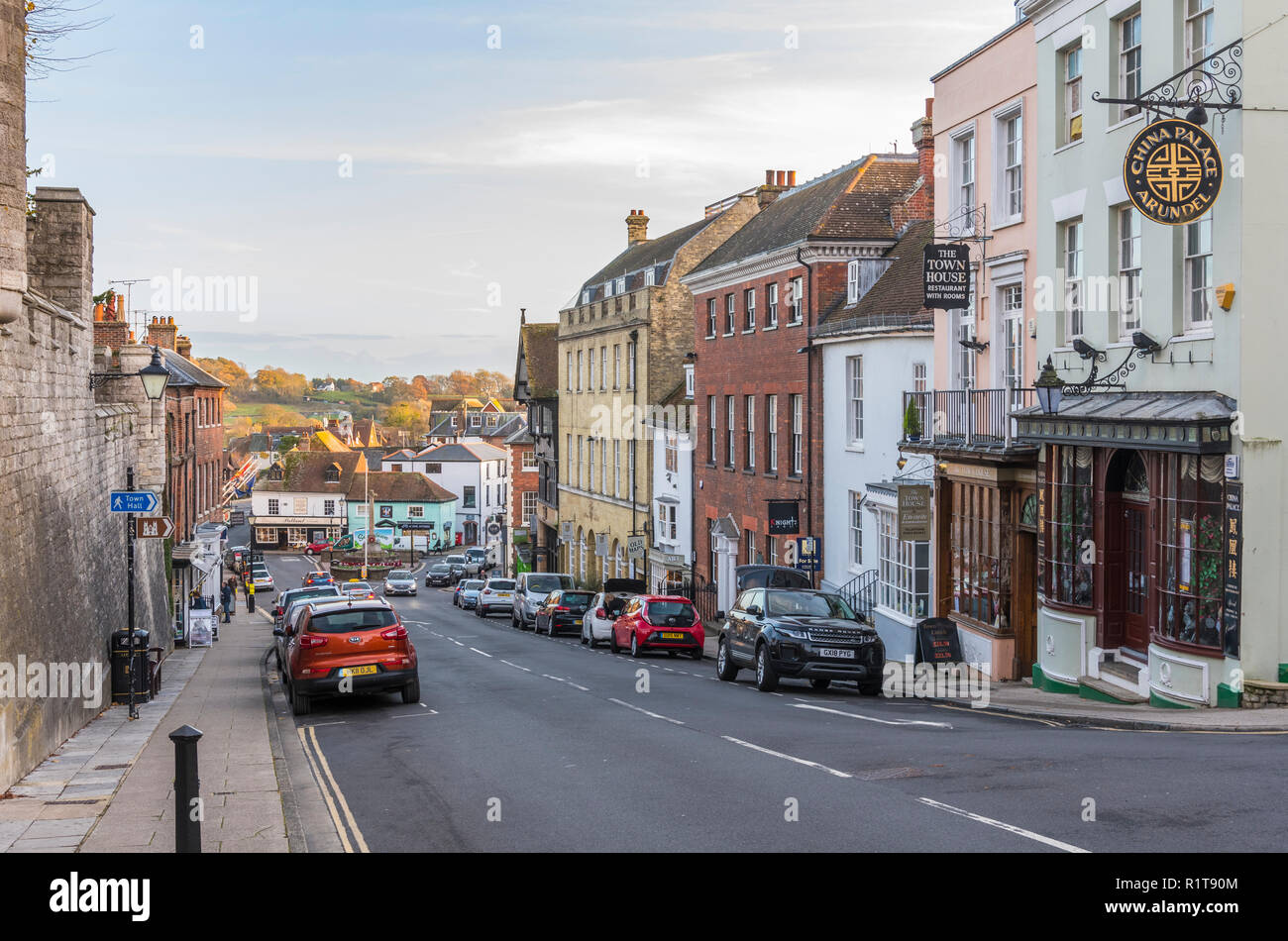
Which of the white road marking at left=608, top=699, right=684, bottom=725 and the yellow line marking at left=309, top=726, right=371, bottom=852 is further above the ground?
the yellow line marking at left=309, top=726, right=371, bottom=852

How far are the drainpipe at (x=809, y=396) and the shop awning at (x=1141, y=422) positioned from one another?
44.0 feet

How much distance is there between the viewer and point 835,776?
1164 centimetres

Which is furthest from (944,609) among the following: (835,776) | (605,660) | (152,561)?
(152,561)

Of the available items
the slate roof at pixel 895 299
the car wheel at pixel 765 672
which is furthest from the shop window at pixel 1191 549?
the slate roof at pixel 895 299

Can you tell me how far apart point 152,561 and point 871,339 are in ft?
59.9

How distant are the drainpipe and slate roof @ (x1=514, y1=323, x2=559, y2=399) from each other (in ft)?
111

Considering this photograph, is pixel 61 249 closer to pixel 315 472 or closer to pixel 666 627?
pixel 666 627

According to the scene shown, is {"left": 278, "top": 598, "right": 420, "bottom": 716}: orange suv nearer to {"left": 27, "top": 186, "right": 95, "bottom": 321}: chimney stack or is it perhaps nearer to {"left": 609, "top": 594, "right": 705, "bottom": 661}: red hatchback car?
{"left": 27, "top": 186, "right": 95, "bottom": 321}: chimney stack

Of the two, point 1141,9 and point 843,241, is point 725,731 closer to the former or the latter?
point 1141,9

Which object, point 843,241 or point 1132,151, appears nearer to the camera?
point 1132,151

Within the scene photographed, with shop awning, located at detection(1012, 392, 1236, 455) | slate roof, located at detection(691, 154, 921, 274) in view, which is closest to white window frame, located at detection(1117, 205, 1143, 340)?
shop awning, located at detection(1012, 392, 1236, 455)

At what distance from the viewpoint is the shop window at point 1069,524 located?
18922 mm

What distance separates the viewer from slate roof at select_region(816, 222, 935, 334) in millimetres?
27578

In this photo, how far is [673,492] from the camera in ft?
151
